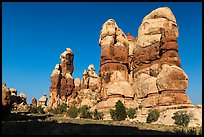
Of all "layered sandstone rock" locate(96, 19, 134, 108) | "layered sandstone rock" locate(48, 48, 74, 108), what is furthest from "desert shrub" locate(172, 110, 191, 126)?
"layered sandstone rock" locate(48, 48, 74, 108)

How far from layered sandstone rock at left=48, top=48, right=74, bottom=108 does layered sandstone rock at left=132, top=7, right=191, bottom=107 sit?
51232 millimetres

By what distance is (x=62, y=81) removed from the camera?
400ft

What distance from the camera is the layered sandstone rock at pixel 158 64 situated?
62.8 meters

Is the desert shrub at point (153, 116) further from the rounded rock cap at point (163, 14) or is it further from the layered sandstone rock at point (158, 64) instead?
the rounded rock cap at point (163, 14)

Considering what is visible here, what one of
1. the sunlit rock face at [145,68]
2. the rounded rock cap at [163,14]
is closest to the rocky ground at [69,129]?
the sunlit rock face at [145,68]

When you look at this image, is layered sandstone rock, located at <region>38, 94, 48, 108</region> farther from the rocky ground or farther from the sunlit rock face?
the rocky ground

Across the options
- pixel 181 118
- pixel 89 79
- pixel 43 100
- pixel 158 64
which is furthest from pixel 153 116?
pixel 43 100

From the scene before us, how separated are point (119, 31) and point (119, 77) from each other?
821 inches

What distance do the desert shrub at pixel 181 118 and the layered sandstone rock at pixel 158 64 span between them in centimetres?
930

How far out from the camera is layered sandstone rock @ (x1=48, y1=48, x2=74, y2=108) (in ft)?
389

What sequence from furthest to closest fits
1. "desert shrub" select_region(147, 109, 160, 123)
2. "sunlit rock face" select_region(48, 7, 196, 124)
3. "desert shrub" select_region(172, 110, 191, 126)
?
"sunlit rock face" select_region(48, 7, 196, 124)
"desert shrub" select_region(147, 109, 160, 123)
"desert shrub" select_region(172, 110, 191, 126)

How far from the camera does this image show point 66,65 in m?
126

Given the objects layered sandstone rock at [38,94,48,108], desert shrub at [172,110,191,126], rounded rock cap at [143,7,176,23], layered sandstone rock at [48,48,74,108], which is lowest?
desert shrub at [172,110,191,126]

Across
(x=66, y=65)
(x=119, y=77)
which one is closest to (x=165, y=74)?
(x=119, y=77)
